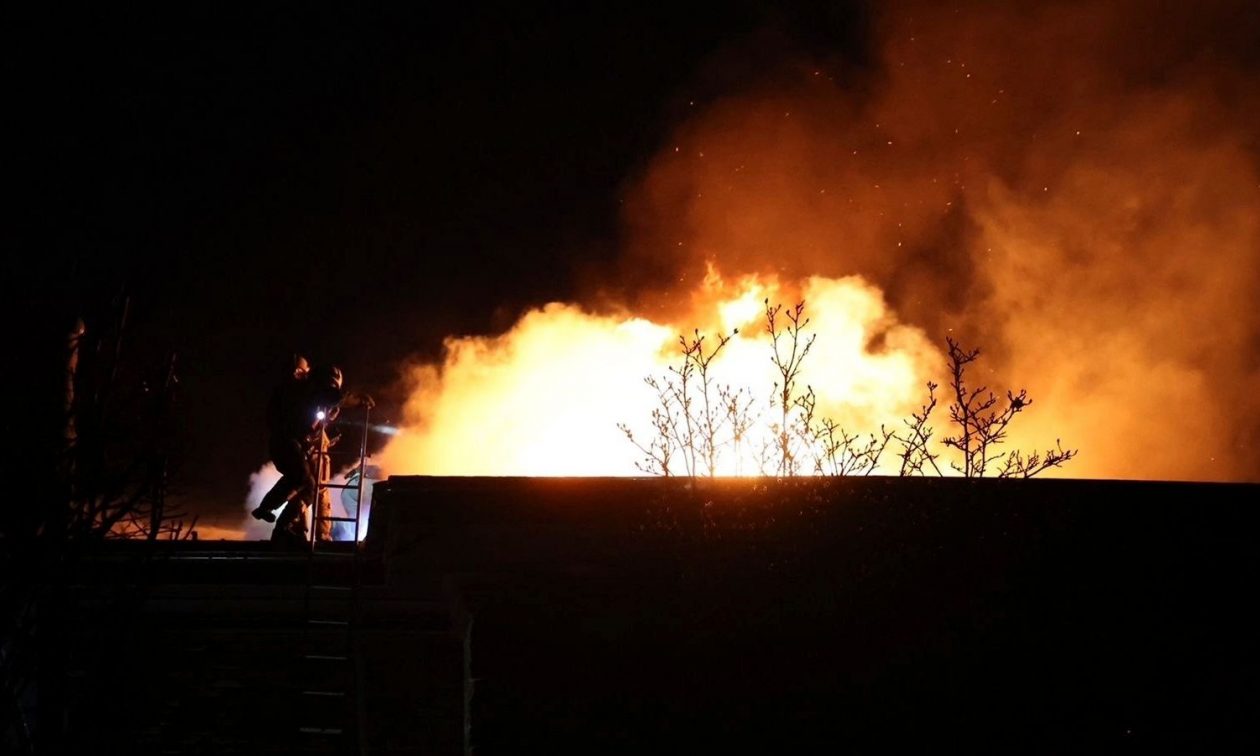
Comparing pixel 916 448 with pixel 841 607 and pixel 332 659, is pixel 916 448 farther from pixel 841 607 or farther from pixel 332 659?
pixel 332 659

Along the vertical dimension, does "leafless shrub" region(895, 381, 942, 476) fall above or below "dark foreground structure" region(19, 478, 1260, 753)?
above

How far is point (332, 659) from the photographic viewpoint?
25.3 ft

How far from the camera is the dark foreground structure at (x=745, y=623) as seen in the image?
25.5 ft

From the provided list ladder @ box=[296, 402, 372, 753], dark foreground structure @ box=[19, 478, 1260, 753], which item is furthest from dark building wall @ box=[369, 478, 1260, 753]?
ladder @ box=[296, 402, 372, 753]

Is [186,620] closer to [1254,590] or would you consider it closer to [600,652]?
[600,652]

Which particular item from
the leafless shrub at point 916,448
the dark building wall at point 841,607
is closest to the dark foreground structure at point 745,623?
the dark building wall at point 841,607

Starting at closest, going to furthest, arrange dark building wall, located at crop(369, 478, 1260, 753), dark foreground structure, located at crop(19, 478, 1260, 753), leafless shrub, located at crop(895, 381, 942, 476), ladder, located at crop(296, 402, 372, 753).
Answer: ladder, located at crop(296, 402, 372, 753) < dark foreground structure, located at crop(19, 478, 1260, 753) < dark building wall, located at crop(369, 478, 1260, 753) < leafless shrub, located at crop(895, 381, 942, 476)

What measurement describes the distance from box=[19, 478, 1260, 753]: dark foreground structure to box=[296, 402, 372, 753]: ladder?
0.05 metres

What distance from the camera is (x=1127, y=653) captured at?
809cm

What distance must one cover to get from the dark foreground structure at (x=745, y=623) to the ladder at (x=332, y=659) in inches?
1.8

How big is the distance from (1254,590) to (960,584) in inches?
100

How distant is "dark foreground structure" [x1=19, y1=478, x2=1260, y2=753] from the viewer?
776 cm

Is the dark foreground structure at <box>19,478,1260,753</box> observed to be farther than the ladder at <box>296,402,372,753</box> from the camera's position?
Yes

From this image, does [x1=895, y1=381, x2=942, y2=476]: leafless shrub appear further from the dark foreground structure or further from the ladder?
the ladder
